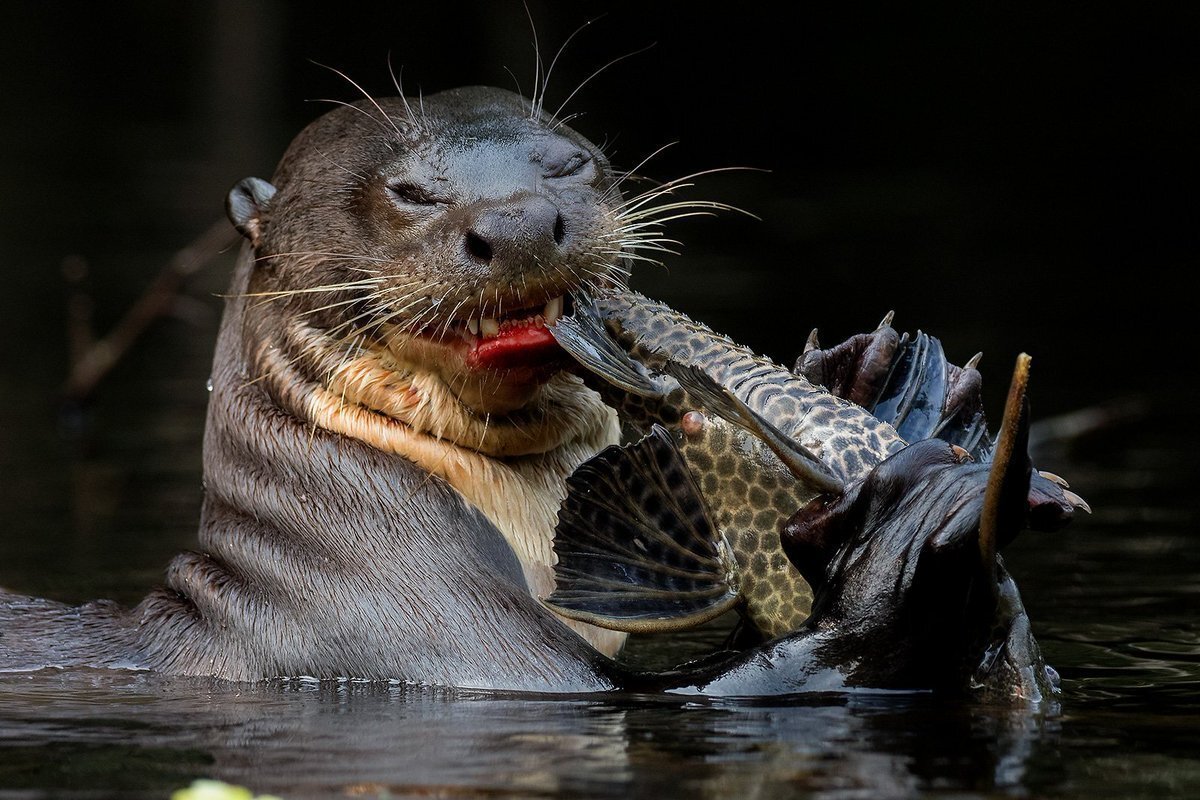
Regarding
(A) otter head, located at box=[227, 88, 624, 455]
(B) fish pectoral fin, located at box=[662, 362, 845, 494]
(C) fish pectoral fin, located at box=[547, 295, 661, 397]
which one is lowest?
(B) fish pectoral fin, located at box=[662, 362, 845, 494]

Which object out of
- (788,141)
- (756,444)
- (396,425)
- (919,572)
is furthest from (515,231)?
(788,141)

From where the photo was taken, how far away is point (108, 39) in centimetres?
4041

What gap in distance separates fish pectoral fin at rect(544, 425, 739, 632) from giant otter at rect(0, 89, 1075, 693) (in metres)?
0.25

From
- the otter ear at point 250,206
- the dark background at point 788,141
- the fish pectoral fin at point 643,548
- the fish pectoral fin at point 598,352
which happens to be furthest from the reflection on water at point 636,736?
the dark background at point 788,141

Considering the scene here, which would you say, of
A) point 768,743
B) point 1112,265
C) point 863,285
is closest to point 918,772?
point 768,743

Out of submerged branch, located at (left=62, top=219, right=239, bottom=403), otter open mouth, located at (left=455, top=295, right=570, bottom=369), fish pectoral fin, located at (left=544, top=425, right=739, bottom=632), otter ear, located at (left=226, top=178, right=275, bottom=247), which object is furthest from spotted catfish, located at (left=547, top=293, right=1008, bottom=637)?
submerged branch, located at (left=62, top=219, right=239, bottom=403)

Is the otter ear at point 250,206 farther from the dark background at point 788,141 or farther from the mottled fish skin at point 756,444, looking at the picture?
the dark background at point 788,141

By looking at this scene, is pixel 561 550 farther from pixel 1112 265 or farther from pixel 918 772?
pixel 1112 265

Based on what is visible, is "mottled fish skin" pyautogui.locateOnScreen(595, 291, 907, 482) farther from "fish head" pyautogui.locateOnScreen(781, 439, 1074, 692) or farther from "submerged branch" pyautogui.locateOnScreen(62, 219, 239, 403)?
"submerged branch" pyautogui.locateOnScreen(62, 219, 239, 403)

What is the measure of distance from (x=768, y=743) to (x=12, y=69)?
1353 inches

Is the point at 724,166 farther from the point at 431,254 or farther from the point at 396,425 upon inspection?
the point at 431,254

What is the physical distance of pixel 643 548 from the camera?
544 cm

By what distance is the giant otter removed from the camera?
581 centimetres

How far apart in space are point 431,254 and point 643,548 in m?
1.15
